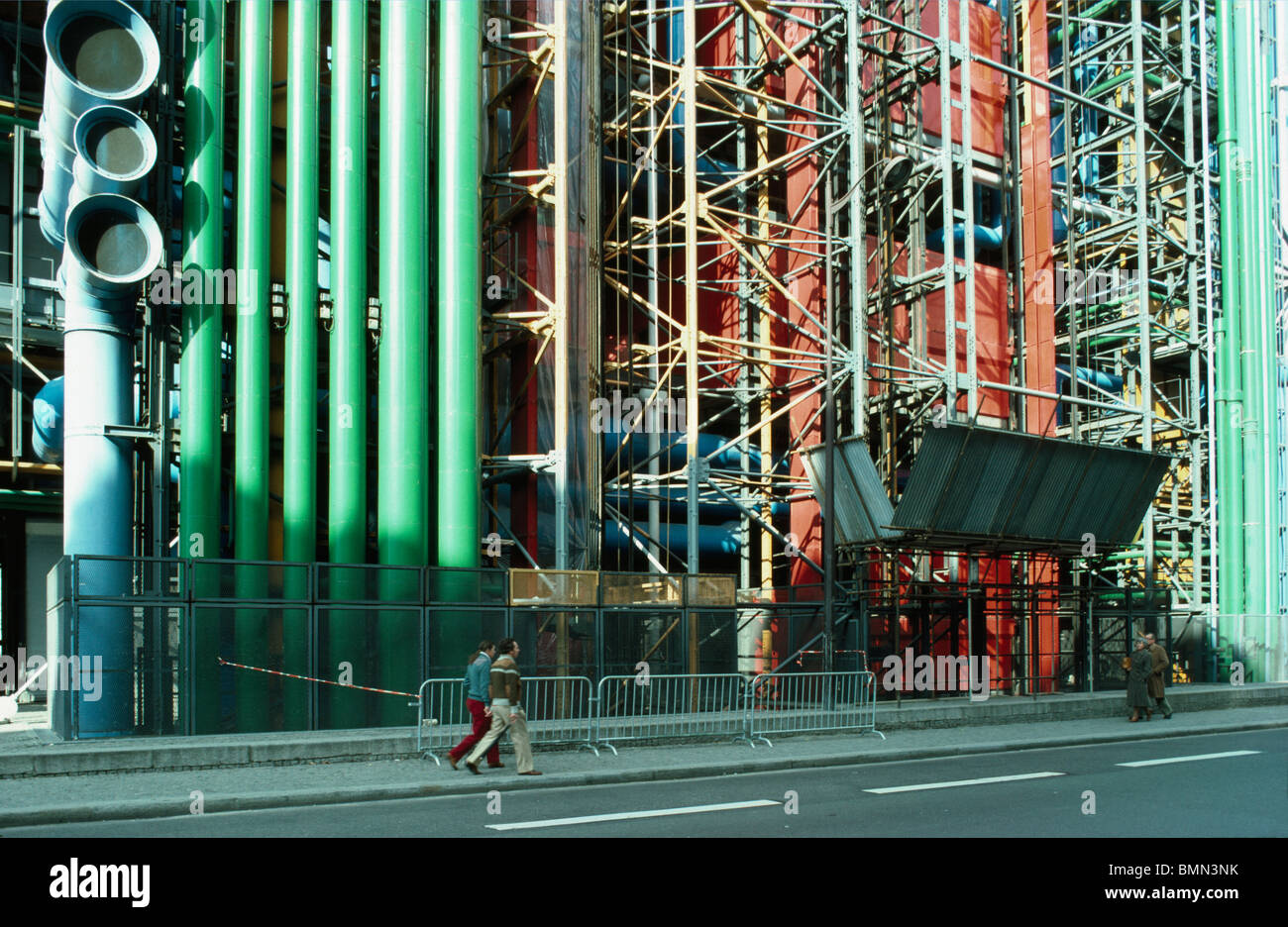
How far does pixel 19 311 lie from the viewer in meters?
24.5

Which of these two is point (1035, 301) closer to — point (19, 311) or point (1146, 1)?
point (1146, 1)

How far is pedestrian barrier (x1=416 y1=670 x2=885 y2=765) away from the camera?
18.1 metres

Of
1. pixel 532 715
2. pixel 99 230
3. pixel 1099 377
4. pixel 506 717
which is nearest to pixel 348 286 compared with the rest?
pixel 99 230

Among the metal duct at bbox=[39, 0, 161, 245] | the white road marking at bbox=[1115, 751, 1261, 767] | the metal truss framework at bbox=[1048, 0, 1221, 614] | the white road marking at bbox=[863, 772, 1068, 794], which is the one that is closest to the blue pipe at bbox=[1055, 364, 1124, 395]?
the metal truss framework at bbox=[1048, 0, 1221, 614]

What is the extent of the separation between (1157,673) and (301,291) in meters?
17.1

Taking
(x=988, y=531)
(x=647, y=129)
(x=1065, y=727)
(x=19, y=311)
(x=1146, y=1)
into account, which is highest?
(x=1146, y=1)

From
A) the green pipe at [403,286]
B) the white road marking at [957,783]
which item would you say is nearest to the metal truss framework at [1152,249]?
the green pipe at [403,286]

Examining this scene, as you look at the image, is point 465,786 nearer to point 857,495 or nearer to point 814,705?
point 814,705

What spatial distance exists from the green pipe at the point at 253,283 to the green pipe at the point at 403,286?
1978mm

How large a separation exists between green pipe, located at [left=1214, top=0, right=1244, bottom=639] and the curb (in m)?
14.5

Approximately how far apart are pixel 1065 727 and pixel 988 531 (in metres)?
3.90

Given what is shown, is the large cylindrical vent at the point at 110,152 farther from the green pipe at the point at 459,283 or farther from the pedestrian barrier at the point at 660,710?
the pedestrian barrier at the point at 660,710

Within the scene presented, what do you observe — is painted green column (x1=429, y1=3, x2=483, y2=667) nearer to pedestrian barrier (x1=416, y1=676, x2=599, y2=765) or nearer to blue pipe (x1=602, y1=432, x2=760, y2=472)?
pedestrian barrier (x1=416, y1=676, x2=599, y2=765)
